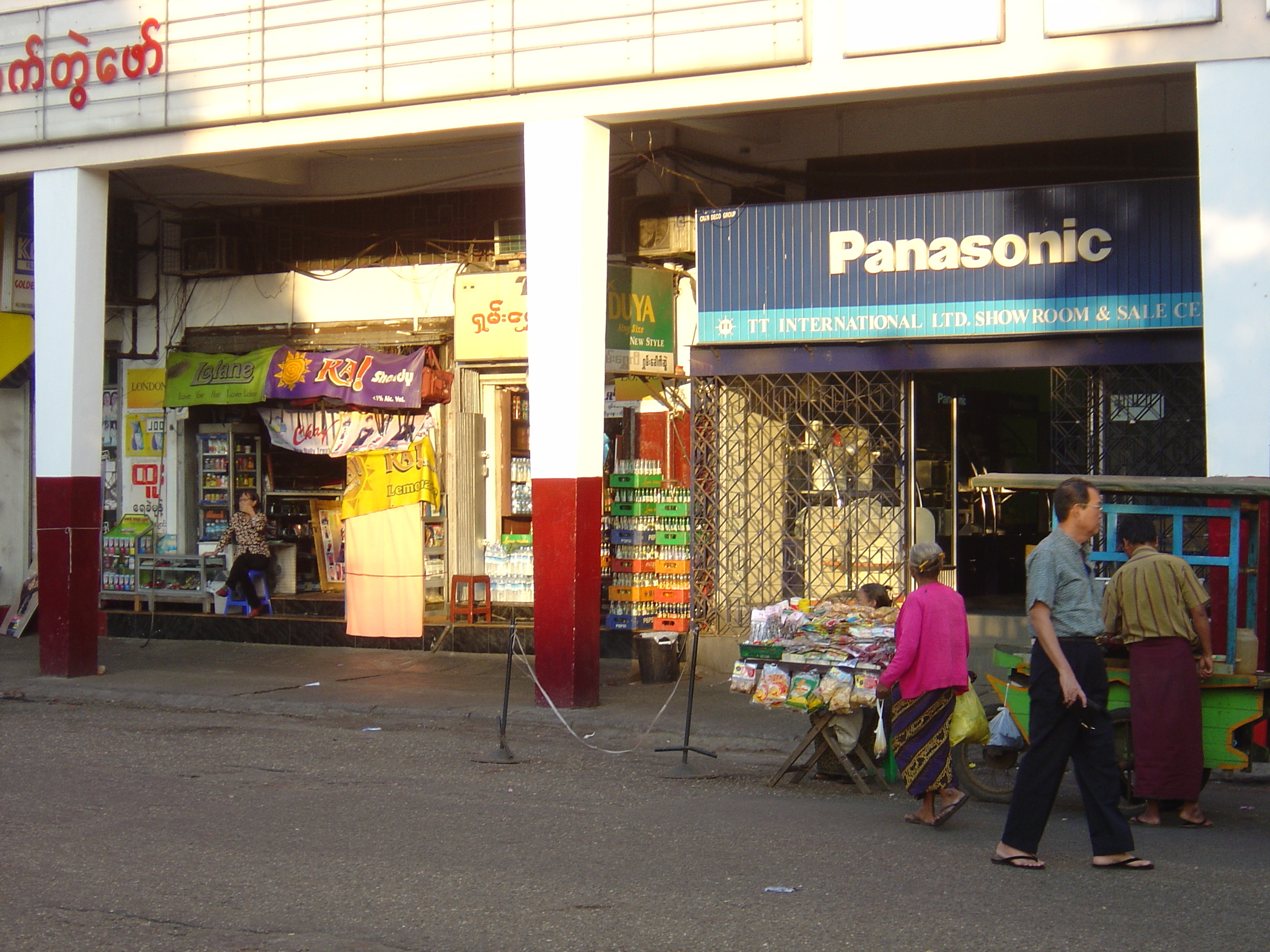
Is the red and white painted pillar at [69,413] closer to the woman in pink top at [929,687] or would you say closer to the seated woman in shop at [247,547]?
the seated woman in shop at [247,547]

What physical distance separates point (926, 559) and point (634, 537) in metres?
Answer: 7.10

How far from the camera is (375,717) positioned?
11953 millimetres

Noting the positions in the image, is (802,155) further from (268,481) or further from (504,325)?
(268,481)

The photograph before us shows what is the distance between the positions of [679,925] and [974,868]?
1.75 metres

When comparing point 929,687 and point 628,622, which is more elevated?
point 929,687

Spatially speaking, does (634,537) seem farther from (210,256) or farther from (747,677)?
(210,256)

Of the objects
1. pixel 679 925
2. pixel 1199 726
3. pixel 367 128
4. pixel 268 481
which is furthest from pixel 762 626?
pixel 268 481

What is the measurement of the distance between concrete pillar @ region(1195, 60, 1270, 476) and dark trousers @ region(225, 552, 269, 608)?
36.6ft

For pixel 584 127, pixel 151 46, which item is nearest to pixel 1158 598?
pixel 584 127

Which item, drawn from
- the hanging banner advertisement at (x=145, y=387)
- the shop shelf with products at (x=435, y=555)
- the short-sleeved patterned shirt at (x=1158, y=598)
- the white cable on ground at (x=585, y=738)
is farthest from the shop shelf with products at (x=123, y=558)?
the short-sleeved patterned shirt at (x=1158, y=598)

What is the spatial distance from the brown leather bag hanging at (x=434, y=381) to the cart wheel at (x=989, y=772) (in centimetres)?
850

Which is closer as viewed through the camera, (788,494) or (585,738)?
(585,738)

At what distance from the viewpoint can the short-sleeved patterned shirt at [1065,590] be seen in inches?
257

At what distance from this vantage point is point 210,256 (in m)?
17.0
